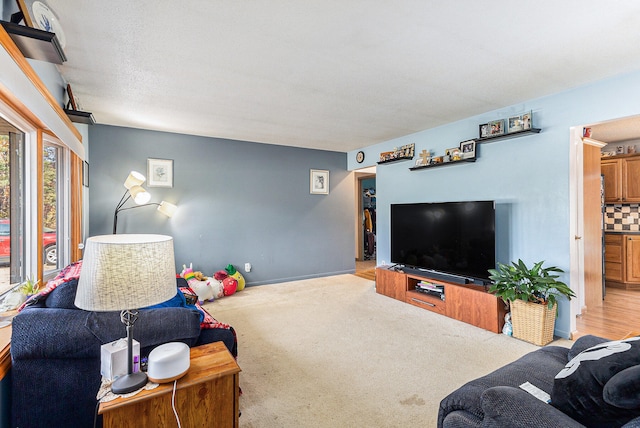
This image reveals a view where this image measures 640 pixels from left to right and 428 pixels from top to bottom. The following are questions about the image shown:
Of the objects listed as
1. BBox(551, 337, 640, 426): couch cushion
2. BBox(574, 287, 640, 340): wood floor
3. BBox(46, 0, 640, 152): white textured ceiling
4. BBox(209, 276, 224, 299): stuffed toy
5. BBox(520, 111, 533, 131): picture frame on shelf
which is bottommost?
BBox(574, 287, 640, 340): wood floor

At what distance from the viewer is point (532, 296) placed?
114 inches

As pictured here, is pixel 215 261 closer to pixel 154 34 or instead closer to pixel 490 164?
pixel 154 34

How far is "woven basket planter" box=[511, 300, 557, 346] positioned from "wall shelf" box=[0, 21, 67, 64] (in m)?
3.81

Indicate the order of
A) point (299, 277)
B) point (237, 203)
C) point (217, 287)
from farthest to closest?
point (299, 277), point (237, 203), point (217, 287)

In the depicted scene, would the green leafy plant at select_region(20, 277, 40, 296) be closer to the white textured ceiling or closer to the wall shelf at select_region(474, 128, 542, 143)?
the white textured ceiling

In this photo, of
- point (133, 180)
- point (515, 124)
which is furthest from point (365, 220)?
point (133, 180)

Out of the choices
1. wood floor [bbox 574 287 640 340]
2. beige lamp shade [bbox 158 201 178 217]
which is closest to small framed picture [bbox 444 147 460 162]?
wood floor [bbox 574 287 640 340]

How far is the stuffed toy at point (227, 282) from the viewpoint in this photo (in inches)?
175

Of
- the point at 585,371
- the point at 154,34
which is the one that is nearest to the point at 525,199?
the point at 585,371

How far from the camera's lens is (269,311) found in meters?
3.79

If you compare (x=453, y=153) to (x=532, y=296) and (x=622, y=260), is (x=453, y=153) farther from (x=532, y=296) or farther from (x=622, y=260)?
(x=622, y=260)

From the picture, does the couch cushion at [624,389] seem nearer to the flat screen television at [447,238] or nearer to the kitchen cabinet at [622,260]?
the flat screen television at [447,238]

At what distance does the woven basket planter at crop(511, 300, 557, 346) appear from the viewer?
2770 mm

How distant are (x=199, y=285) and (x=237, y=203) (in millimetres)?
1433
